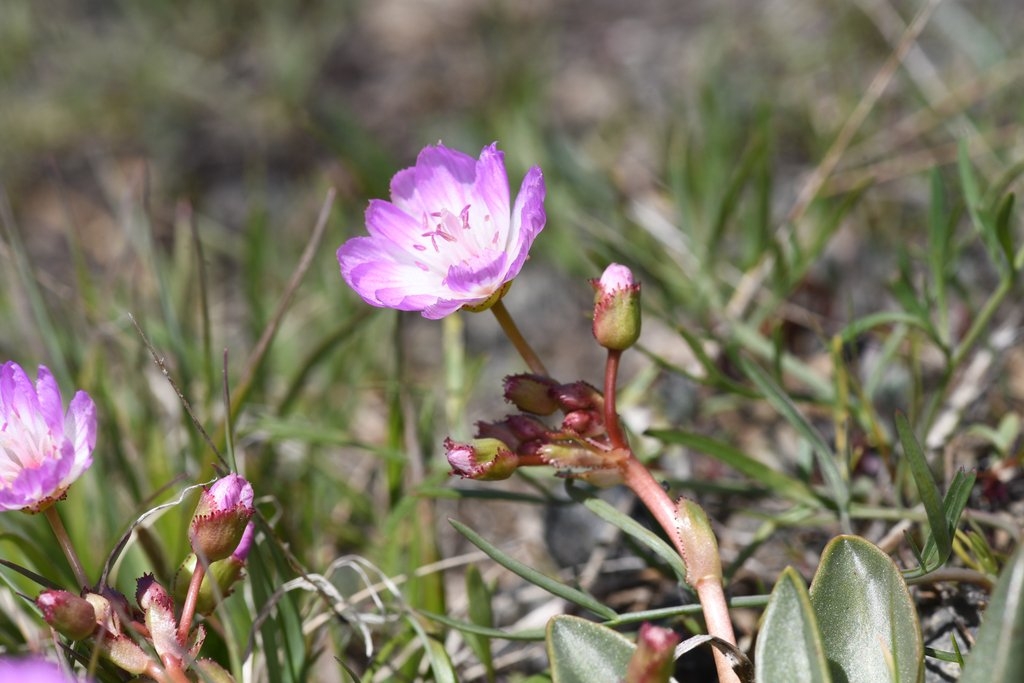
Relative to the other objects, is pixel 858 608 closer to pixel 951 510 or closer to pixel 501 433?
pixel 951 510

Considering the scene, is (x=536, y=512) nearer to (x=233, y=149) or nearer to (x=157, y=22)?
(x=233, y=149)

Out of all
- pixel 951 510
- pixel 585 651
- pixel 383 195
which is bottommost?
pixel 585 651

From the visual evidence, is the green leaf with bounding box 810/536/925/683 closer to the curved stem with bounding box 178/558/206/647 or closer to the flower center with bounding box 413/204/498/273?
the flower center with bounding box 413/204/498/273

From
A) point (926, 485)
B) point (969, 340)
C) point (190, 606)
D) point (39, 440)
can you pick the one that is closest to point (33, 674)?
point (190, 606)

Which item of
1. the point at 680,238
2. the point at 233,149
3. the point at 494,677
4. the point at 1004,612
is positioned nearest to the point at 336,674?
the point at 494,677

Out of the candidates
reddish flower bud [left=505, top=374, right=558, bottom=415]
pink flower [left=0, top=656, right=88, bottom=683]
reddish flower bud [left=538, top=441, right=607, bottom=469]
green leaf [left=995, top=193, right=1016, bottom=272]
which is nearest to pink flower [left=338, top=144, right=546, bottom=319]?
→ reddish flower bud [left=505, top=374, right=558, bottom=415]
